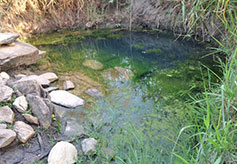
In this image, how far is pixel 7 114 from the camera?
1845 mm

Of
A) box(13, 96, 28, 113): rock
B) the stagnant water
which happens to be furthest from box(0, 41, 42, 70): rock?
box(13, 96, 28, 113): rock

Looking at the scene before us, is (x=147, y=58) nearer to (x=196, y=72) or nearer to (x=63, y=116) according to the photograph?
(x=196, y=72)

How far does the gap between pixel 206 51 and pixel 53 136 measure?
125 inches

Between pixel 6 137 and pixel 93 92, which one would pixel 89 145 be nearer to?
pixel 6 137

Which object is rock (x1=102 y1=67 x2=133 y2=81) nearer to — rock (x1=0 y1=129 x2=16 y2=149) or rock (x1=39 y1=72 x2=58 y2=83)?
rock (x1=39 y1=72 x2=58 y2=83)

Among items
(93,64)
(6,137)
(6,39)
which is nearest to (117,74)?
Answer: (93,64)

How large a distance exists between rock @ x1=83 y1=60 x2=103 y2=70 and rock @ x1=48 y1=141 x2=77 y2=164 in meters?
1.85

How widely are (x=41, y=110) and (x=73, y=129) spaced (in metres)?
0.36

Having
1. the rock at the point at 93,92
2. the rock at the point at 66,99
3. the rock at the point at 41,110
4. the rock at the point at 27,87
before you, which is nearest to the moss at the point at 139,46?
the rock at the point at 93,92

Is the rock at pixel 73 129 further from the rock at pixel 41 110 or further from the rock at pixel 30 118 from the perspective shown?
the rock at pixel 30 118

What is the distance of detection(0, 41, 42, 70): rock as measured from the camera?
2879mm

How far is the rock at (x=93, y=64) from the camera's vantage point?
11.4 feet

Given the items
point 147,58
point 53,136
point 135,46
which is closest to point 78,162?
point 53,136

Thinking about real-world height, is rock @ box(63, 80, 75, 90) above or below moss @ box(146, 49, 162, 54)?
below
